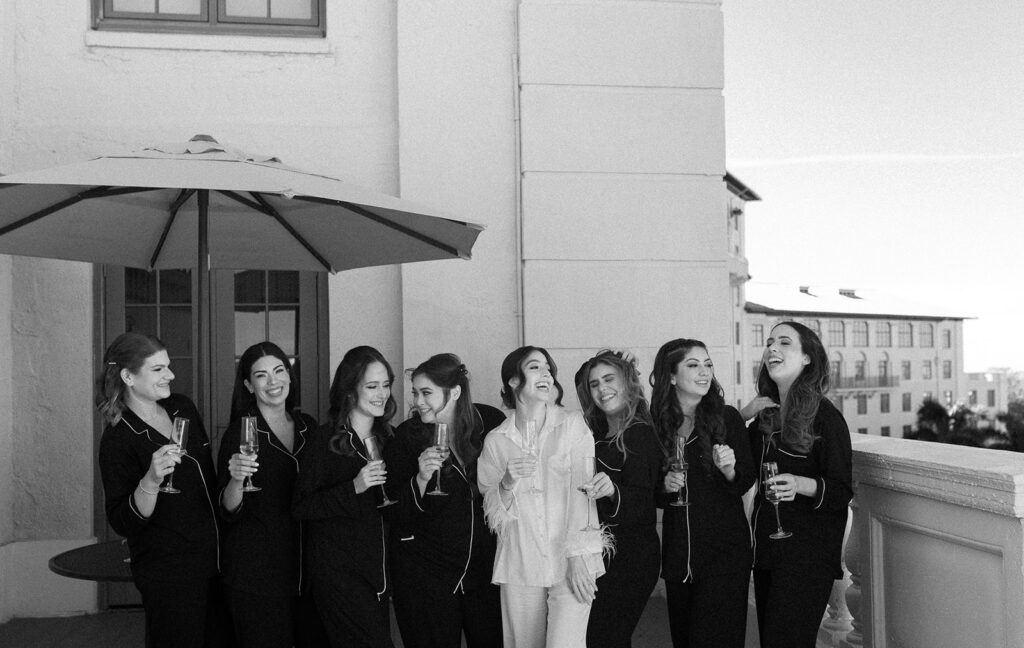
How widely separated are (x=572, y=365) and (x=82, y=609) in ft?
11.4

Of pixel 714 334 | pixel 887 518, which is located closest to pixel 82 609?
pixel 714 334

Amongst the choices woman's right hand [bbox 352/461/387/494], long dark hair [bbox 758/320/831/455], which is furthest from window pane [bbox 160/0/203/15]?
long dark hair [bbox 758/320/831/455]

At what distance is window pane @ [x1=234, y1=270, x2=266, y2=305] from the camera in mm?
5836

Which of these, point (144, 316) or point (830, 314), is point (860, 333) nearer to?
point (830, 314)

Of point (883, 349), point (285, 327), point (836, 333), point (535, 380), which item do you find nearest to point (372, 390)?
point (535, 380)

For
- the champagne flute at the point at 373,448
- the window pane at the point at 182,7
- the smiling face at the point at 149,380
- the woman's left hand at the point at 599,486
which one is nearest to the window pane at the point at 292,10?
the window pane at the point at 182,7

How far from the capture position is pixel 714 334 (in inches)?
232

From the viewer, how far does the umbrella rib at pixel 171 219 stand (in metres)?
4.34

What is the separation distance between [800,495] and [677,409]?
606 mm

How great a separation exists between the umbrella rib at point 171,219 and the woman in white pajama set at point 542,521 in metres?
1.91

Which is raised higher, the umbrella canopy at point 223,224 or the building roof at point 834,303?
the building roof at point 834,303

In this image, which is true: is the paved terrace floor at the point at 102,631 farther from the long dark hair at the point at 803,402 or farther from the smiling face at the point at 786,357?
the smiling face at the point at 786,357

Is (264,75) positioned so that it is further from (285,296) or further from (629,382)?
(629,382)

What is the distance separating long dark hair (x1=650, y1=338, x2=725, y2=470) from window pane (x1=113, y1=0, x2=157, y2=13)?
4.30 m
